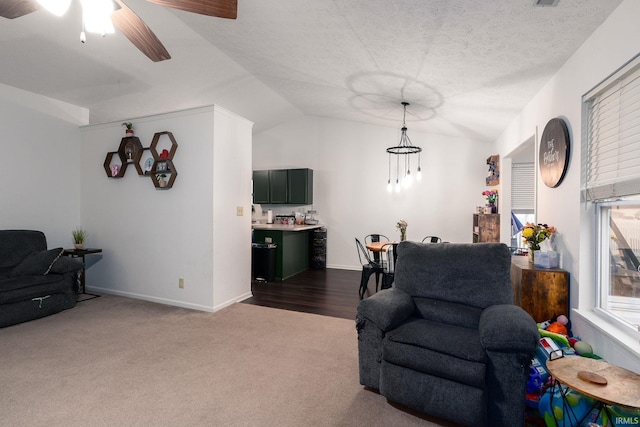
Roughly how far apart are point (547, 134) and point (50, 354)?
483cm

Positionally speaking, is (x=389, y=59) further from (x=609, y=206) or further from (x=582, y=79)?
(x=609, y=206)

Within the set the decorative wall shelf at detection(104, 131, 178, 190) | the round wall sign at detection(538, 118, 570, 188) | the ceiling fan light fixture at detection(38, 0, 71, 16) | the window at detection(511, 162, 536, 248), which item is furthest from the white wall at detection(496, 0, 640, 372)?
the decorative wall shelf at detection(104, 131, 178, 190)

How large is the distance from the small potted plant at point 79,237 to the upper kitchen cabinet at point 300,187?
3605 mm

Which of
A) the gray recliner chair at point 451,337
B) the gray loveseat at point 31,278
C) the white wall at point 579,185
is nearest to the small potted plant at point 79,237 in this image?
the gray loveseat at point 31,278

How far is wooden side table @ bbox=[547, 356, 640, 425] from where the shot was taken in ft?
4.43

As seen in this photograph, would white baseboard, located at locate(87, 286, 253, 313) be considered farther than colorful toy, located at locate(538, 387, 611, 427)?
Yes

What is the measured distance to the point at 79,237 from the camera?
451cm

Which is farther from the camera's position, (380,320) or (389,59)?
(389,59)

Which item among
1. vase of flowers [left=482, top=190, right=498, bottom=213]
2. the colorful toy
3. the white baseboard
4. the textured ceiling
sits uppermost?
the textured ceiling

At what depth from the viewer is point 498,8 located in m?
2.10

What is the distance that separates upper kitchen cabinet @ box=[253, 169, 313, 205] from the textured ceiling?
5.69ft

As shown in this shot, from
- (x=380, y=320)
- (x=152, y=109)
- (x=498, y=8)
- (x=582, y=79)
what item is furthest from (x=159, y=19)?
(x=582, y=79)

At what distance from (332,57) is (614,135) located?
257 centimetres

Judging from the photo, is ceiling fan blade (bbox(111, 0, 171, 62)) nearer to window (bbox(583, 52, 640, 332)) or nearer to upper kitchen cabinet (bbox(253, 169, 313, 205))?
window (bbox(583, 52, 640, 332))
